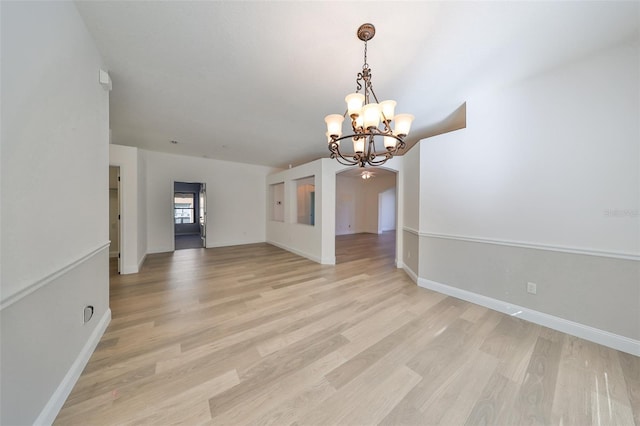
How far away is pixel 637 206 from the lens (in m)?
1.82

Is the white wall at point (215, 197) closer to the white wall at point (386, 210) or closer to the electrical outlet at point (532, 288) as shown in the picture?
the white wall at point (386, 210)

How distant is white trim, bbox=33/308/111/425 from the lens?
1.16m

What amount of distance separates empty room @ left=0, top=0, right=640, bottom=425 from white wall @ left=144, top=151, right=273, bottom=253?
2566 mm

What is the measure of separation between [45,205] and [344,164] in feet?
7.39

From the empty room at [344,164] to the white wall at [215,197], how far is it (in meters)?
2.57

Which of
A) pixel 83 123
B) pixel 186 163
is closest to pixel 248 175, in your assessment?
pixel 186 163

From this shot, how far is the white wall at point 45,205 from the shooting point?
37.8 inches

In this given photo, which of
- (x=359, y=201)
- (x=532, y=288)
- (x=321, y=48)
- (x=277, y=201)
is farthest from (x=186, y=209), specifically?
(x=532, y=288)

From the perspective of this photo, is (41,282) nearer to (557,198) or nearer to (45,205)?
(45,205)

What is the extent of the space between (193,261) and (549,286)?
603 cm

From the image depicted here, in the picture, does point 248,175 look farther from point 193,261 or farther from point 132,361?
point 132,361

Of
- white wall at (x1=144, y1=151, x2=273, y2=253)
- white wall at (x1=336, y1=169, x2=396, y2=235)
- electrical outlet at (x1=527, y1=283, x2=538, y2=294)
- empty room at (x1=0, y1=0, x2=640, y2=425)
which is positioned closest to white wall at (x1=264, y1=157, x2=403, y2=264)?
empty room at (x1=0, y1=0, x2=640, y2=425)

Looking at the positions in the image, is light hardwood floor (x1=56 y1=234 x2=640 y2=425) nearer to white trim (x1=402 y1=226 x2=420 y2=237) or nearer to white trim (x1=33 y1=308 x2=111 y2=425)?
white trim (x1=33 y1=308 x2=111 y2=425)

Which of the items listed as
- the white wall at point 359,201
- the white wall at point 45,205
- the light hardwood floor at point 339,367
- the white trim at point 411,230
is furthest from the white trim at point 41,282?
the white wall at point 359,201
